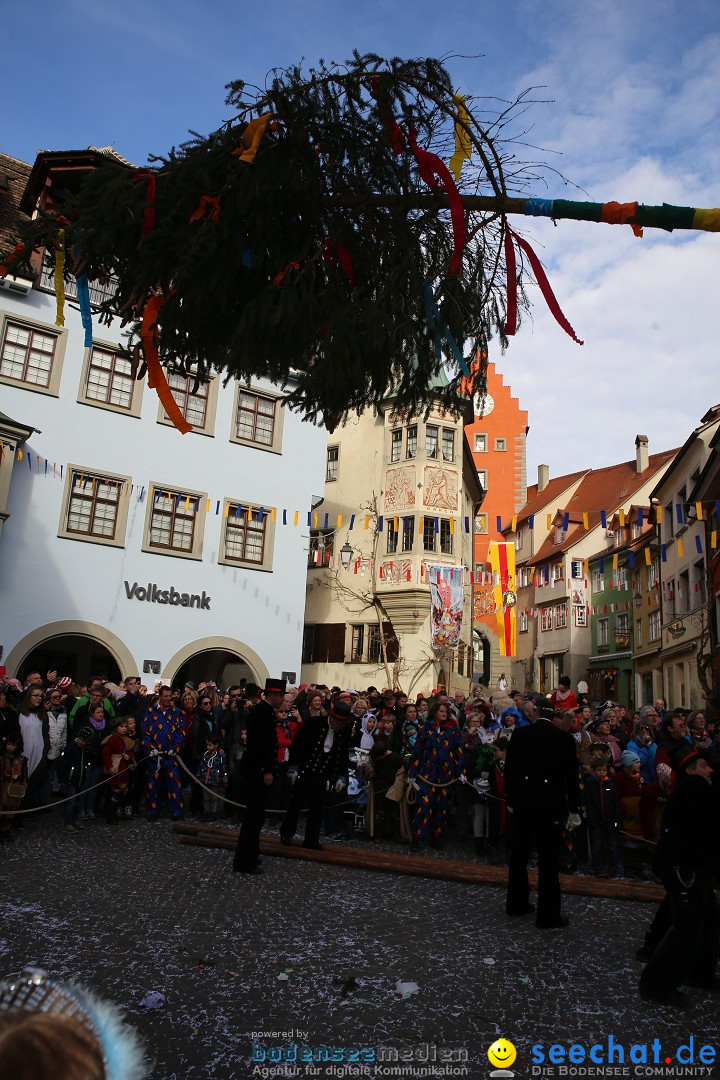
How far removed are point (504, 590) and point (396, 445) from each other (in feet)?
76.3

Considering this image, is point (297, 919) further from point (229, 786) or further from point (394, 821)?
point (229, 786)

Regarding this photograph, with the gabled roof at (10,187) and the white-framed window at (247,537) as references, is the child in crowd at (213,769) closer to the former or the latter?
the white-framed window at (247,537)

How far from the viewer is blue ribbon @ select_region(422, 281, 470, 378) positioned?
15.2 feet

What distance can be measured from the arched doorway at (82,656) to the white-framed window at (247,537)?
12.8 ft

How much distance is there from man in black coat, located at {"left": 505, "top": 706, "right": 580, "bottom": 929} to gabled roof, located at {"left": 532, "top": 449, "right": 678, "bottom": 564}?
44141 mm

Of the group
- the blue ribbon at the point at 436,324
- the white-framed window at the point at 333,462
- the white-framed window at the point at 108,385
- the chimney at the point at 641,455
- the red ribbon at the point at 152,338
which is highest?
the chimney at the point at 641,455

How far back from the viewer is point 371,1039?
13.6 ft

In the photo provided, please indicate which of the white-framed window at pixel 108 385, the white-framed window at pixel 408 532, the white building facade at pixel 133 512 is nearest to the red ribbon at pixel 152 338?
the white building facade at pixel 133 512

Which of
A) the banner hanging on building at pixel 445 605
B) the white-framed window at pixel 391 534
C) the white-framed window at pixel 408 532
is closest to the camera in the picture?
the banner hanging on building at pixel 445 605

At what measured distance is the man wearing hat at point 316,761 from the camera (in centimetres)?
995

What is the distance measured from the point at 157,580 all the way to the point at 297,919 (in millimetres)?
16256


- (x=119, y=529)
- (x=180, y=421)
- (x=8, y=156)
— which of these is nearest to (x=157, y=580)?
(x=119, y=529)

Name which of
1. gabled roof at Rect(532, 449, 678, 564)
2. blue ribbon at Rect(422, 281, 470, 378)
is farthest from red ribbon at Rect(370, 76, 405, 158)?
gabled roof at Rect(532, 449, 678, 564)

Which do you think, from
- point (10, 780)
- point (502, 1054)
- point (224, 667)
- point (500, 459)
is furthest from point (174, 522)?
→ point (500, 459)
